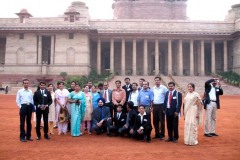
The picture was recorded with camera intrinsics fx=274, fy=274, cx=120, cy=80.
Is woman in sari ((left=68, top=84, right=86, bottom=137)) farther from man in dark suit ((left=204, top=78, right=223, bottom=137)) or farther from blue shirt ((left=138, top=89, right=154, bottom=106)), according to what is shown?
man in dark suit ((left=204, top=78, right=223, bottom=137))

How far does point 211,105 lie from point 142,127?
10.3 feet

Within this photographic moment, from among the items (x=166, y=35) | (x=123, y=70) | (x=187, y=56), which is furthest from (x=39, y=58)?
(x=187, y=56)

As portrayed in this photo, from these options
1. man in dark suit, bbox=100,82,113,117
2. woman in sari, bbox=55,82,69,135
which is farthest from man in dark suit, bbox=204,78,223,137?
woman in sari, bbox=55,82,69,135

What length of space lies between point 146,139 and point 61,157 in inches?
130

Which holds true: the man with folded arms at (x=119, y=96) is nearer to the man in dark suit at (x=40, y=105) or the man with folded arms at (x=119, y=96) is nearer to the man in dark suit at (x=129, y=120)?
the man in dark suit at (x=129, y=120)

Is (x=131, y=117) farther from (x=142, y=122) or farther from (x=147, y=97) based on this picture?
(x=147, y=97)

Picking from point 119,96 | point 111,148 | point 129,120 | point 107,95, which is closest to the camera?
point 111,148

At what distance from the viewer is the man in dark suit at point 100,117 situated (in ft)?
34.8

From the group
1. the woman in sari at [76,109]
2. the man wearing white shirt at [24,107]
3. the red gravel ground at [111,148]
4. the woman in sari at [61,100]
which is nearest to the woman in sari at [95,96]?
the woman in sari at [76,109]

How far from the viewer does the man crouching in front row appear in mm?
9486

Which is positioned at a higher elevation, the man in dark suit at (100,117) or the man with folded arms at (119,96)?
the man with folded arms at (119,96)

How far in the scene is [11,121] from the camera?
13867 mm

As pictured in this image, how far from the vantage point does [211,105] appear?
35.2 ft

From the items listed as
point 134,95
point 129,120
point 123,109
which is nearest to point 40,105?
point 123,109
